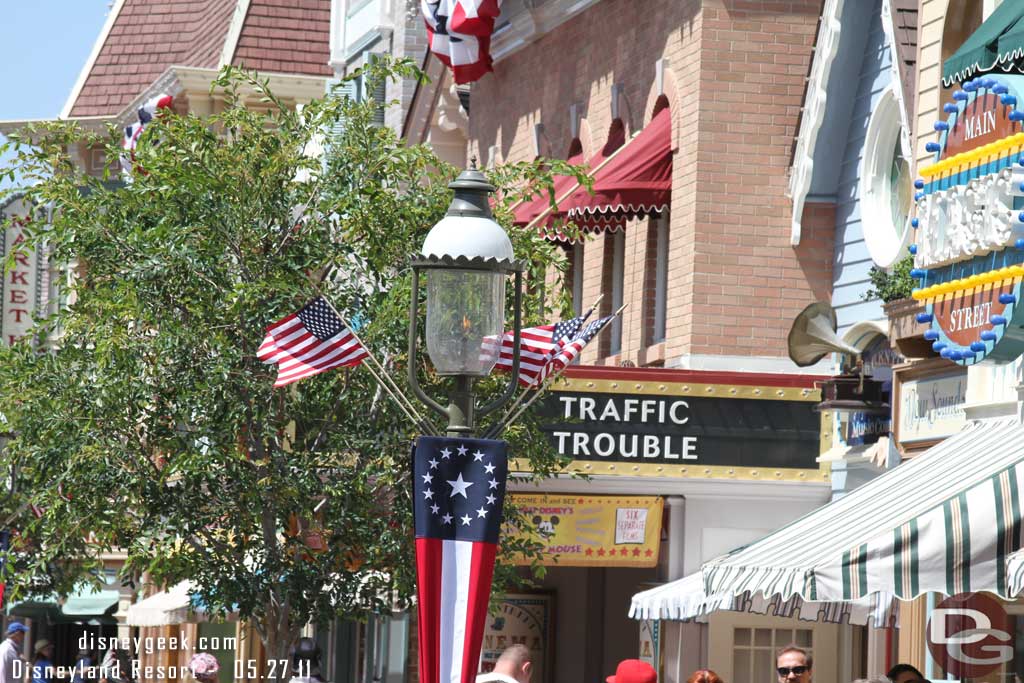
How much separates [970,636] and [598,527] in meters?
5.57

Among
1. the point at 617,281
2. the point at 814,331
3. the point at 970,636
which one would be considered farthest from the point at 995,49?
the point at 617,281

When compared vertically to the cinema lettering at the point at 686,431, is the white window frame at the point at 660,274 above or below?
above

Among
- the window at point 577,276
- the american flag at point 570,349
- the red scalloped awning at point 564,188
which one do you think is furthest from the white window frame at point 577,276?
the american flag at point 570,349

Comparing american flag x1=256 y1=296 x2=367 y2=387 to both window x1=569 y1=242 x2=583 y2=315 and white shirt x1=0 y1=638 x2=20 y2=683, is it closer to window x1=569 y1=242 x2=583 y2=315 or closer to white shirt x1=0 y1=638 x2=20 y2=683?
window x1=569 y1=242 x2=583 y2=315

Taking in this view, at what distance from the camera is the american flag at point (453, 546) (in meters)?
9.70

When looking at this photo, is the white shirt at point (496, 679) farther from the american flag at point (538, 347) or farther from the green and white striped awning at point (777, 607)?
the green and white striped awning at point (777, 607)

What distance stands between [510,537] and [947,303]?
5181 millimetres

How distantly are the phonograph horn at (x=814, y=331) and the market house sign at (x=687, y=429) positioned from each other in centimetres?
133

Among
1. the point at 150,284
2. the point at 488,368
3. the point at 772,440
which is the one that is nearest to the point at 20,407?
the point at 150,284

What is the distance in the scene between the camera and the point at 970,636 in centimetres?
1398

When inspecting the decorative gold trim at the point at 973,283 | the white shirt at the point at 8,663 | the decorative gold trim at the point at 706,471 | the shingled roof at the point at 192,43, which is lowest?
the white shirt at the point at 8,663

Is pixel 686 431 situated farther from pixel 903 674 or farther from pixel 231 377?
pixel 903 674

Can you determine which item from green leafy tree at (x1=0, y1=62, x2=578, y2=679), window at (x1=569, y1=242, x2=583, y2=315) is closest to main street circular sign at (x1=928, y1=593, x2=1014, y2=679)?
green leafy tree at (x1=0, y1=62, x2=578, y2=679)

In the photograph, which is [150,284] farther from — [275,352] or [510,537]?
[510,537]
